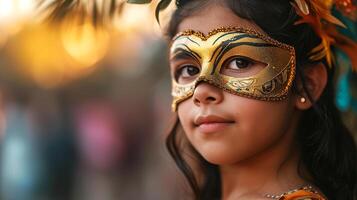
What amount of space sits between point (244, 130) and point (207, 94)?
139mm

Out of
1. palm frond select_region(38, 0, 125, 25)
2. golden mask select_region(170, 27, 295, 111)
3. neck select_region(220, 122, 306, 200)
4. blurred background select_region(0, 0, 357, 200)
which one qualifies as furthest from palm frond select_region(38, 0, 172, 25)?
blurred background select_region(0, 0, 357, 200)

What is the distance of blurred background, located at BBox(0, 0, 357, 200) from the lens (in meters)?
5.54

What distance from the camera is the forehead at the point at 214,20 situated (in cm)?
184

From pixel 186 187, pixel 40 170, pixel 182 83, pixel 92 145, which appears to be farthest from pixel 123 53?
pixel 182 83

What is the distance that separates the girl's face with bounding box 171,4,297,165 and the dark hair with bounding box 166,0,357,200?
1.9 inches

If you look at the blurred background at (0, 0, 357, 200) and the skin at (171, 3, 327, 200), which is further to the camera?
the blurred background at (0, 0, 357, 200)

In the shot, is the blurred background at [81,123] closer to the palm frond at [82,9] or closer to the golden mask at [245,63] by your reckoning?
the palm frond at [82,9]

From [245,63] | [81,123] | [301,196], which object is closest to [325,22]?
[245,63]

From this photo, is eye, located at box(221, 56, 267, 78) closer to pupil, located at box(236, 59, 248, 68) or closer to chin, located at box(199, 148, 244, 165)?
pupil, located at box(236, 59, 248, 68)

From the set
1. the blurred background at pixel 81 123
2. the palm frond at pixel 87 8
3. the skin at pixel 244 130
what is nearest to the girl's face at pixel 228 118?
the skin at pixel 244 130

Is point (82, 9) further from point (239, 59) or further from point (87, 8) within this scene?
point (239, 59)

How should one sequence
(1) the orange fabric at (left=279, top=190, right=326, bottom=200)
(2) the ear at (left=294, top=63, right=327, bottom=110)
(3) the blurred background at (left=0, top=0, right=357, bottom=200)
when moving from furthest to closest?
(3) the blurred background at (left=0, top=0, right=357, bottom=200) → (2) the ear at (left=294, top=63, right=327, bottom=110) → (1) the orange fabric at (left=279, top=190, right=326, bottom=200)

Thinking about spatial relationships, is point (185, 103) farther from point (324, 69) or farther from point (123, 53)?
point (123, 53)

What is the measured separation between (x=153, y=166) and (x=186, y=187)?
3.76 m
